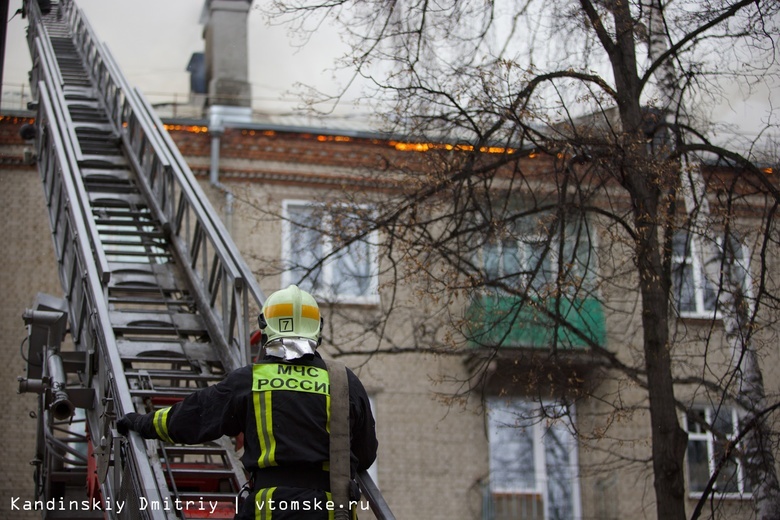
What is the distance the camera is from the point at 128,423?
5.88 meters

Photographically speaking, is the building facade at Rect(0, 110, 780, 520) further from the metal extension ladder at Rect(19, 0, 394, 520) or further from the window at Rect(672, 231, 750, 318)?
the metal extension ladder at Rect(19, 0, 394, 520)

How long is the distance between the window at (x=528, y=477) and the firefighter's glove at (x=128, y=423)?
10.7m

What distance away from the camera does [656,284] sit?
30.5ft

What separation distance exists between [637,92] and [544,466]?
8393mm

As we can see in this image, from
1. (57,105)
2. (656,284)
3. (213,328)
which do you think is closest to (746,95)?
(656,284)

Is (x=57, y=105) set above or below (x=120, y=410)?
above

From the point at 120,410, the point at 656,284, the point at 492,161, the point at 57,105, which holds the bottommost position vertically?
the point at 120,410

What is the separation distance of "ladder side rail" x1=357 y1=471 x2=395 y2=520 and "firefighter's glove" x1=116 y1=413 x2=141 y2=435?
3.80 ft

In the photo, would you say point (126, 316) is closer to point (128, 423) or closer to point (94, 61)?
point (128, 423)

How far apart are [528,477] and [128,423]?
37.9ft

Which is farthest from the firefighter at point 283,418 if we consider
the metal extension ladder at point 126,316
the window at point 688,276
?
the window at point 688,276

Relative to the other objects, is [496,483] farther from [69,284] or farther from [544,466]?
[69,284]

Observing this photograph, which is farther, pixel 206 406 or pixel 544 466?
pixel 544 466

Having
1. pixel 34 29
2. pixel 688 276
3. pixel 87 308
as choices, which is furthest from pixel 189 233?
pixel 34 29
